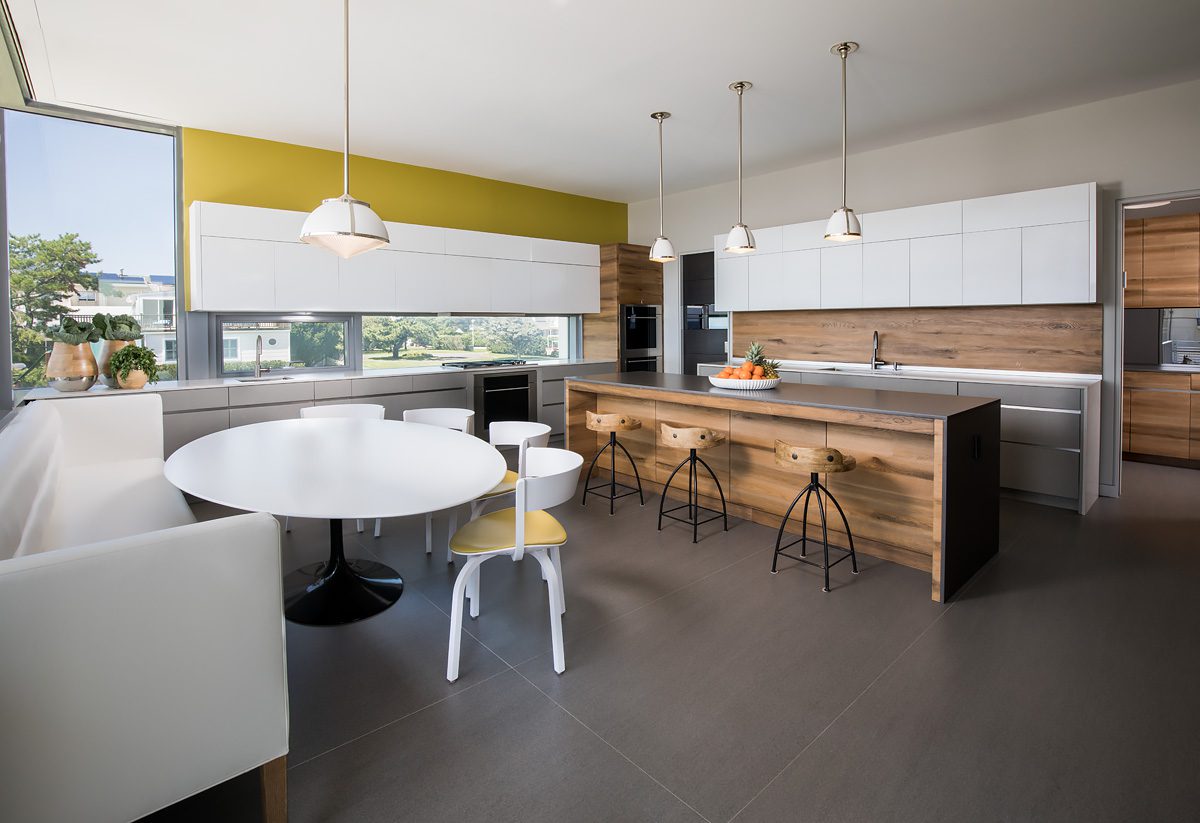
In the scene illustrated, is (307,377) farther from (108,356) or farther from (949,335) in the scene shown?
(949,335)

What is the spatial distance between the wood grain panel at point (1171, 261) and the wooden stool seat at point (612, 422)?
17.1 ft

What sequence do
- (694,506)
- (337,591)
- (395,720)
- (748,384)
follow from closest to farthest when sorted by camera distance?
(395,720) < (337,591) < (748,384) < (694,506)

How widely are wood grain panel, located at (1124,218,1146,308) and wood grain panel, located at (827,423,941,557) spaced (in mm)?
4518

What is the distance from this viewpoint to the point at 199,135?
188 inches

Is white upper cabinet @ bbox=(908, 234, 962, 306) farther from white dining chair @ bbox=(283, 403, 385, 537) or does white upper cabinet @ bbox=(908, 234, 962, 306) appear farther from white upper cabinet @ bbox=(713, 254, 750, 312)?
white dining chair @ bbox=(283, 403, 385, 537)

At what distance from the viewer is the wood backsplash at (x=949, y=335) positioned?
4.61m

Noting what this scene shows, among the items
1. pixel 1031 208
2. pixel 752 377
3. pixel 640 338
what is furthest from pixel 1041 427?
pixel 640 338

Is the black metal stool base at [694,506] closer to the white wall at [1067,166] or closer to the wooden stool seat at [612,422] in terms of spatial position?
the wooden stool seat at [612,422]

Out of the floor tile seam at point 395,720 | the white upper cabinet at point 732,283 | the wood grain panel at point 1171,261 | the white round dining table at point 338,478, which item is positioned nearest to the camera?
the floor tile seam at point 395,720

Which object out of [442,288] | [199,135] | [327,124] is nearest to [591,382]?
[442,288]

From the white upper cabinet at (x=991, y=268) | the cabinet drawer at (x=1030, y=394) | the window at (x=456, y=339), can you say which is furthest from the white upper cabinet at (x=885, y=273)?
the window at (x=456, y=339)

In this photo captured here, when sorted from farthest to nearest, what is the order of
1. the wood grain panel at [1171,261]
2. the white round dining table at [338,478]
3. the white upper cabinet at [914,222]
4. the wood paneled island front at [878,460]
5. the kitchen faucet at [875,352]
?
1. the wood grain panel at [1171,261]
2. the kitchen faucet at [875,352]
3. the white upper cabinet at [914,222]
4. the wood paneled island front at [878,460]
5. the white round dining table at [338,478]

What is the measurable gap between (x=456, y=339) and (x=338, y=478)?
13.8 feet

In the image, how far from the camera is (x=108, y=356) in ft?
14.0
